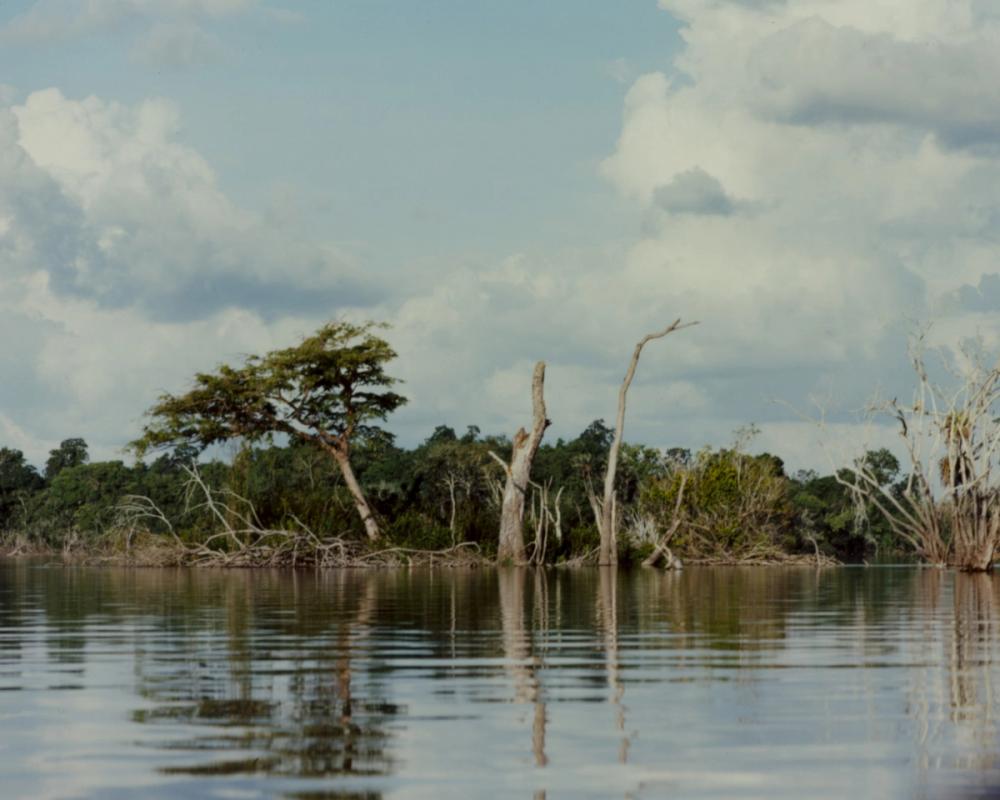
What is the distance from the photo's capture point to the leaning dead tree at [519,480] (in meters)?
42.4

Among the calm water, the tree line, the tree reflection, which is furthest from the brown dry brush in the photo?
the calm water

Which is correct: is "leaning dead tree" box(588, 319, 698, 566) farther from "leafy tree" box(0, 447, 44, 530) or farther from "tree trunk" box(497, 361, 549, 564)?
"leafy tree" box(0, 447, 44, 530)

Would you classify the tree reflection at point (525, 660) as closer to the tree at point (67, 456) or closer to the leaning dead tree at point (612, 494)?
the leaning dead tree at point (612, 494)

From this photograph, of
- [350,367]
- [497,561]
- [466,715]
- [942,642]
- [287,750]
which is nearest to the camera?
[287,750]

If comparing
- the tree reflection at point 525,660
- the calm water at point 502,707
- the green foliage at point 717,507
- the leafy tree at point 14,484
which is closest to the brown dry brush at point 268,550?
the green foliage at point 717,507

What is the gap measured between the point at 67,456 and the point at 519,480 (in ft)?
242

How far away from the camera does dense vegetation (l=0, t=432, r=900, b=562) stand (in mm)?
44375

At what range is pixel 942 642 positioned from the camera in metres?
11.4

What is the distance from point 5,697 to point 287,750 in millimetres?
2722

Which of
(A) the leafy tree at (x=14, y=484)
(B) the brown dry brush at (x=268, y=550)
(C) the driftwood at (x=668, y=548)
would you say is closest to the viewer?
(B) the brown dry brush at (x=268, y=550)

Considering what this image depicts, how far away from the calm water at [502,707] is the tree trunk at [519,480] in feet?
89.2

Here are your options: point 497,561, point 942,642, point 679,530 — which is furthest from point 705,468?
point 942,642

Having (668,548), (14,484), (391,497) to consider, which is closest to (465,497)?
(391,497)

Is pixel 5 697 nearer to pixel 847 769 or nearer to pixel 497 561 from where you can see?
pixel 847 769
